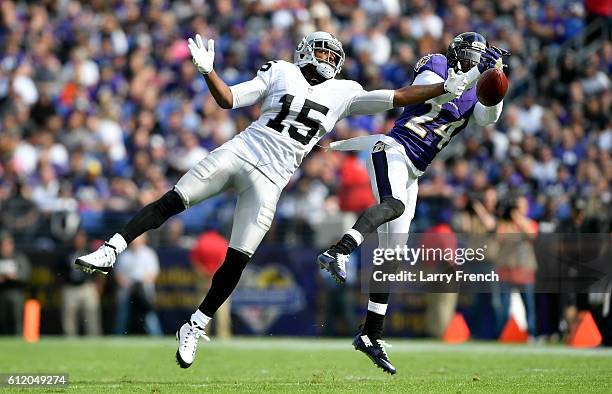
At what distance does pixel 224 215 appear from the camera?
16375 millimetres

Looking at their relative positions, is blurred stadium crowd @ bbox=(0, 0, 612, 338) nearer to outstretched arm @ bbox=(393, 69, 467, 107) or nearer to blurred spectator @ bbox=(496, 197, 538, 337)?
blurred spectator @ bbox=(496, 197, 538, 337)

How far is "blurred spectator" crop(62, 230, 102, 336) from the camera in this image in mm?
16344

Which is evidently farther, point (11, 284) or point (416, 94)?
point (11, 284)

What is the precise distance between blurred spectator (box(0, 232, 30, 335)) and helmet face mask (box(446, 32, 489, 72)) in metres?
9.27

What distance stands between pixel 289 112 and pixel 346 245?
3.62 feet

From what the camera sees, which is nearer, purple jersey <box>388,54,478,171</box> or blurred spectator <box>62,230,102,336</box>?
purple jersey <box>388,54,478,171</box>

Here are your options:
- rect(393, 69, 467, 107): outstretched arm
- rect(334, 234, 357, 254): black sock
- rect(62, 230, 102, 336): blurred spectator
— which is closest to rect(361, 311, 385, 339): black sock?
rect(334, 234, 357, 254): black sock

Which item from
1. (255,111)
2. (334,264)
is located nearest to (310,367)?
(334,264)

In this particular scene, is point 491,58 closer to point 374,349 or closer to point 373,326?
point 373,326

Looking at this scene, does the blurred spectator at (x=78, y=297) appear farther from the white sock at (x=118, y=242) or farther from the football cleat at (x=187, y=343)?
the white sock at (x=118, y=242)

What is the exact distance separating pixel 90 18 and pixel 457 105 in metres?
13.5

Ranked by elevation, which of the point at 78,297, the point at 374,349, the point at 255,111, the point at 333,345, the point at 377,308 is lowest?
the point at 374,349

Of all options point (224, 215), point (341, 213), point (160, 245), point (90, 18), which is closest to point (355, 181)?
point (341, 213)

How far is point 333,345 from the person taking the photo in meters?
13.7
